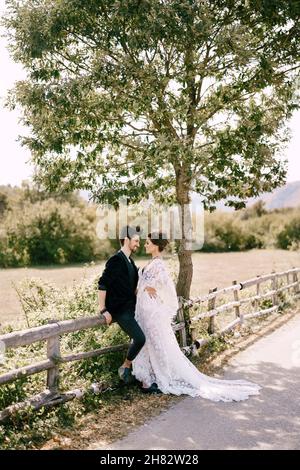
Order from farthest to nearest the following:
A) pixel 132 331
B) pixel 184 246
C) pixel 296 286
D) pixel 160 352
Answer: pixel 296 286
pixel 184 246
pixel 160 352
pixel 132 331

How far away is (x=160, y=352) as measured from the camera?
7.70 meters

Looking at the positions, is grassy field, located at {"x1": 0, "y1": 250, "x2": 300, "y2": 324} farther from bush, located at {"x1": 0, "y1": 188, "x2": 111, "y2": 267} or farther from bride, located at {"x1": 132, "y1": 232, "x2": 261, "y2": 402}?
bride, located at {"x1": 132, "y1": 232, "x2": 261, "y2": 402}

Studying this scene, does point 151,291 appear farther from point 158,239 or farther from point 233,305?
point 233,305

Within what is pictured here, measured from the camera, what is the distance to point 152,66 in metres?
9.28

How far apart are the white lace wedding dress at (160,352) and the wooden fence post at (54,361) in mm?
1335

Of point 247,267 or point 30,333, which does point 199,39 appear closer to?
point 30,333

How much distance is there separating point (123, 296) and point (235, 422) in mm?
2189

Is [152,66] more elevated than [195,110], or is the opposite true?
[152,66]

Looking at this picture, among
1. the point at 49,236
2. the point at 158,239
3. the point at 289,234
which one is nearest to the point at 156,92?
the point at 158,239

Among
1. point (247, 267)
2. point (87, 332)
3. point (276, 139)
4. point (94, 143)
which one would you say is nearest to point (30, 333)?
point (87, 332)

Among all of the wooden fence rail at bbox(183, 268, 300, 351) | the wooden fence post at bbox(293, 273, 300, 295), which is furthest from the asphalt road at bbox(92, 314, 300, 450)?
the wooden fence post at bbox(293, 273, 300, 295)

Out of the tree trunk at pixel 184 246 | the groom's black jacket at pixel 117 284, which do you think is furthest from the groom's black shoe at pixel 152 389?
the tree trunk at pixel 184 246

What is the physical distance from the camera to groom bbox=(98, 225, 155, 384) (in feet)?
24.3

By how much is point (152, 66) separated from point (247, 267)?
79.0ft
